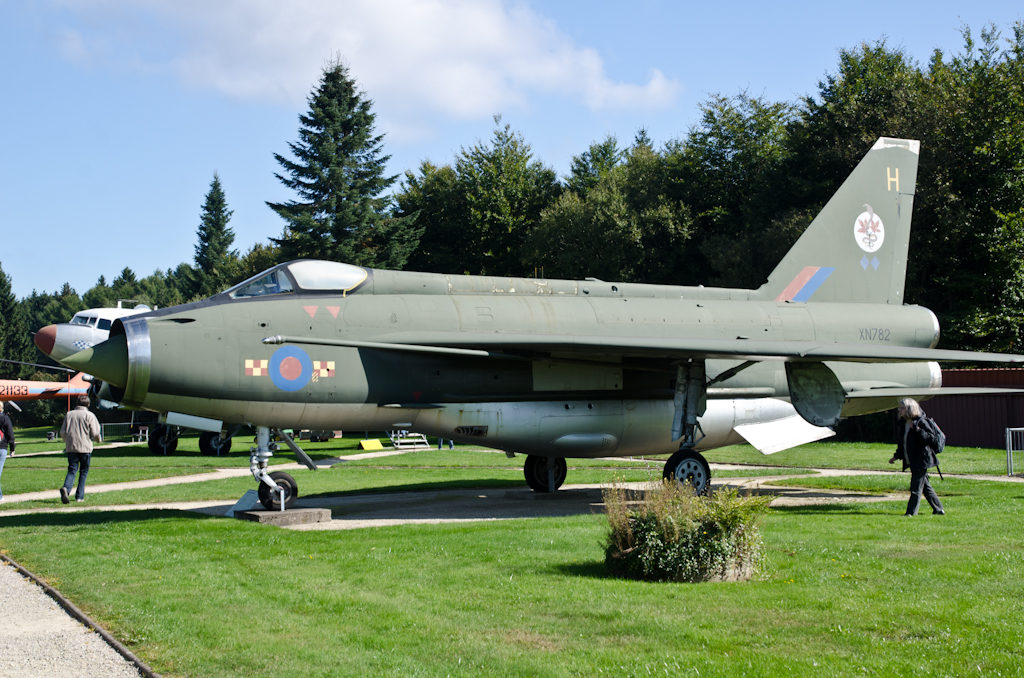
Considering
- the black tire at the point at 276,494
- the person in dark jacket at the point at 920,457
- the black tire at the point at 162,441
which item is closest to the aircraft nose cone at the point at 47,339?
the black tire at the point at 162,441

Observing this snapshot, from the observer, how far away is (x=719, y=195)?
46.8 meters

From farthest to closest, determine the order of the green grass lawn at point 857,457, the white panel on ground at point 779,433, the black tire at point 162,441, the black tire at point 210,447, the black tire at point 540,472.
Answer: the black tire at point 162,441, the black tire at point 210,447, the green grass lawn at point 857,457, the black tire at point 540,472, the white panel on ground at point 779,433

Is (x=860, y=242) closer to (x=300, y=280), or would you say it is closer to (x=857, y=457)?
(x=857, y=457)

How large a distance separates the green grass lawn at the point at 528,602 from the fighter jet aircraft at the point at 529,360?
223 centimetres

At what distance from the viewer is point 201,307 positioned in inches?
497

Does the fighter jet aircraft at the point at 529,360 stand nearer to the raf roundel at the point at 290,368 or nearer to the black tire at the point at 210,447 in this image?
the raf roundel at the point at 290,368

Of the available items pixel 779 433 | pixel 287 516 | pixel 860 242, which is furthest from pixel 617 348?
pixel 860 242

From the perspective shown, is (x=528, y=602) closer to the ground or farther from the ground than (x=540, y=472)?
closer to the ground

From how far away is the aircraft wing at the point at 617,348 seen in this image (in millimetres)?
13188

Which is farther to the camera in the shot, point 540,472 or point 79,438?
point 540,472

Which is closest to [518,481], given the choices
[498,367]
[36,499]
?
[498,367]

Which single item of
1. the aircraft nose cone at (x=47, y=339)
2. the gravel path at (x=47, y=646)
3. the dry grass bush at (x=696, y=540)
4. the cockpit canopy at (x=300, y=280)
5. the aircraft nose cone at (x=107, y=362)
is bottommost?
the gravel path at (x=47, y=646)

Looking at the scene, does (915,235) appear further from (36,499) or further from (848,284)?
(36,499)

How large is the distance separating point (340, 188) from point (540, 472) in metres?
31.8
